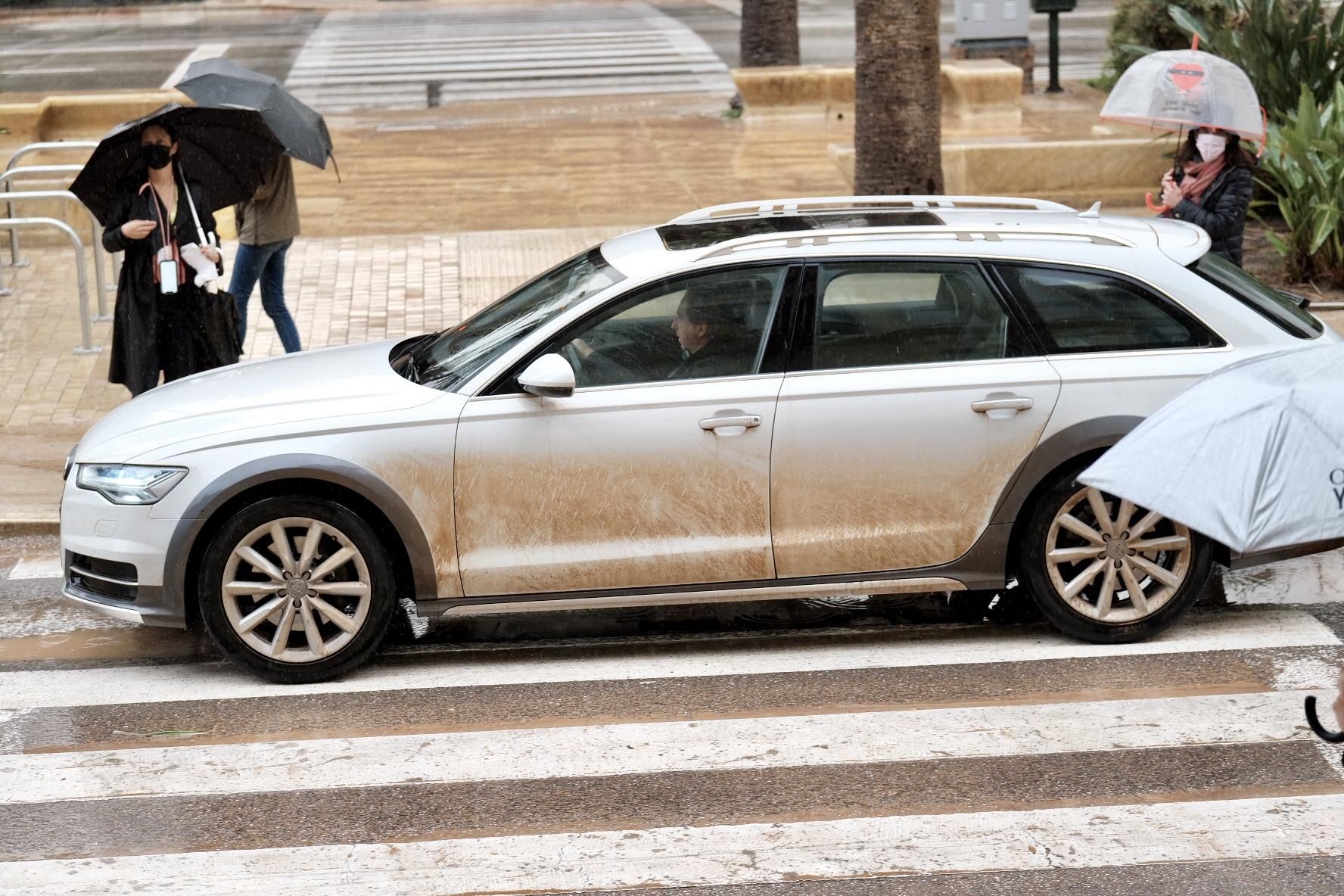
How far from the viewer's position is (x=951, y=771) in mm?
5348

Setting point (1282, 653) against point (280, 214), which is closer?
point (1282, 653)

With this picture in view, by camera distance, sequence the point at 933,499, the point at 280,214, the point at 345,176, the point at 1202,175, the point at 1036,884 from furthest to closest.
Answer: the point at 345,176
the point at 280,214
the point at 1202,175
the point at 933,499
the point at 1036,884

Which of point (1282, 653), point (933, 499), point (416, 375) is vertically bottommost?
point (1282, 653)

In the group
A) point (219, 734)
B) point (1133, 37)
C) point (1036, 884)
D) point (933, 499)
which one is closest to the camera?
point (1036, 884)

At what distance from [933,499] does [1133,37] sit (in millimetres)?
15197

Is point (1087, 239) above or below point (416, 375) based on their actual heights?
above

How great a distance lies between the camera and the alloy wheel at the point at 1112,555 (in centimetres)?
621

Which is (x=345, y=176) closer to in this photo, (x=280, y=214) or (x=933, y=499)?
(x=280, y=214)

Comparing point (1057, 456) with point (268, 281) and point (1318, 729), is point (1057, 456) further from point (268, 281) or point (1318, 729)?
point (268, 281)

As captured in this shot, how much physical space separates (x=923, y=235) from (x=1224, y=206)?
296 centimetres

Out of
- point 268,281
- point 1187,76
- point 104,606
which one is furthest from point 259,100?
point 1187,76

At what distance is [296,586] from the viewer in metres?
6.09

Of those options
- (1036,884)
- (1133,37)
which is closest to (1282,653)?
(1036,884)

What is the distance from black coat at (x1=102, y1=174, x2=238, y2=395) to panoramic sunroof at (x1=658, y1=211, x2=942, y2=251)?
286 centimetres
